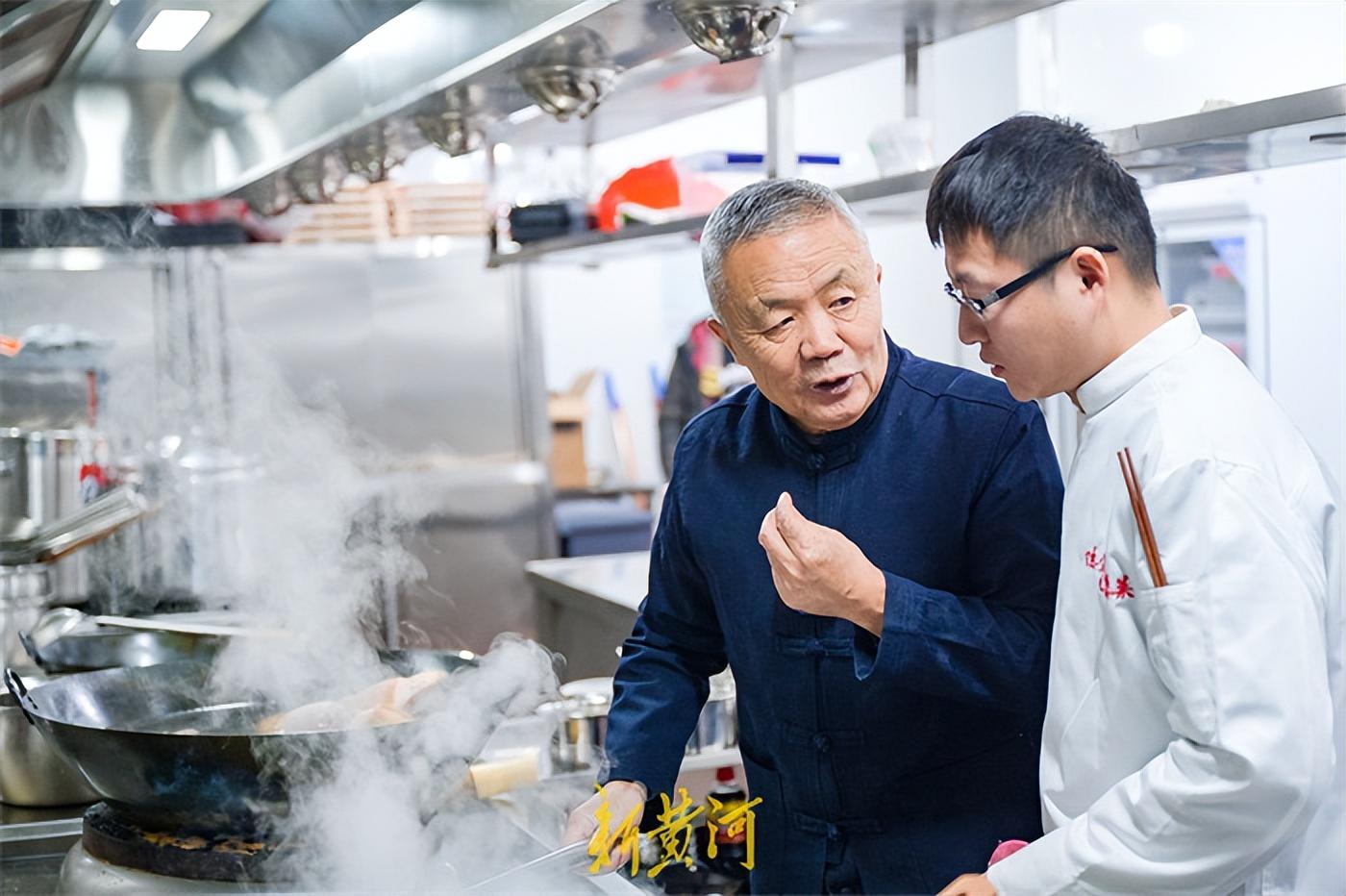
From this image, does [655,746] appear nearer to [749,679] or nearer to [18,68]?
[749,679]

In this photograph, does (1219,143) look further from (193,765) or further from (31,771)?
(31,771)

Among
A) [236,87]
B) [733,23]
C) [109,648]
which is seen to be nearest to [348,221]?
[236,87]

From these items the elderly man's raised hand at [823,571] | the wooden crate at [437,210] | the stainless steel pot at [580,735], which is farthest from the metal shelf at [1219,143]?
the wooden crate at [437,210]

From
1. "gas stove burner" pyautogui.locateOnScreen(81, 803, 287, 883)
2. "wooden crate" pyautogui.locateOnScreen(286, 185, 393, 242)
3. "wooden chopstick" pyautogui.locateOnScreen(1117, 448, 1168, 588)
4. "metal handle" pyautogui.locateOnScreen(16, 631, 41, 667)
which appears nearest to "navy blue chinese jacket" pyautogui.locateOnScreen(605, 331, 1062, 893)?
"wooden chopstick" pyautogui.locateOnScreen(1117, 448, 1168, 588)

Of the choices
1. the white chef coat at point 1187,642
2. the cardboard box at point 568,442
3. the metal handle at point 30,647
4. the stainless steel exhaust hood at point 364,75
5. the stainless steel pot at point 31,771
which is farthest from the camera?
the cardboard box at point 568,442

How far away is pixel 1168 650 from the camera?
1.23m

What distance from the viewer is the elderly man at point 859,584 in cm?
158

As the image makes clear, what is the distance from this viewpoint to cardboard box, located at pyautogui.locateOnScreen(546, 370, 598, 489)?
285 inches

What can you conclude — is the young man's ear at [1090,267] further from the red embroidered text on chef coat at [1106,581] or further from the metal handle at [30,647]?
the metal handle at [30,647]

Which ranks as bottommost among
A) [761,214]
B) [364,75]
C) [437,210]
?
[761,214]

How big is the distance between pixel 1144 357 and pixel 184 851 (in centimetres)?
131

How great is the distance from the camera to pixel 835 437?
1774mm

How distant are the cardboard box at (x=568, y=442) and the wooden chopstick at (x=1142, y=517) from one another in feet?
19.5

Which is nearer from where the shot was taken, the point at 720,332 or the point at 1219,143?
the point at 720,332
